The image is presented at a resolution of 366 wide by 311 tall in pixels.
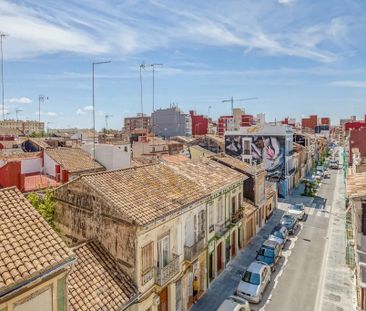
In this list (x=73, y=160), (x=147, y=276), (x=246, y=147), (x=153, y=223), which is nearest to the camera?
(x=147, y=276)

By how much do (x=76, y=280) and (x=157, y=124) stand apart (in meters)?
108

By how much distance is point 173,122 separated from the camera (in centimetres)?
11431

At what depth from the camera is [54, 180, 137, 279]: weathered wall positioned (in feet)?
47.4

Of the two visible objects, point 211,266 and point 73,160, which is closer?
point 211,266

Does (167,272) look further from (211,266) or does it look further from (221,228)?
(221,228)

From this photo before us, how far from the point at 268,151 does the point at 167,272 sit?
1377 inches

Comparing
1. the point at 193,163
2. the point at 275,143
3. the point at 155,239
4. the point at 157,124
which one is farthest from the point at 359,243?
the point at 157,124

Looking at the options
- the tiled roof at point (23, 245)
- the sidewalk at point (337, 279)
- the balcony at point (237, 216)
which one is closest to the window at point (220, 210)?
the balcony at point (237, 216)

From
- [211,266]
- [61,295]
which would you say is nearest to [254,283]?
[211,266]

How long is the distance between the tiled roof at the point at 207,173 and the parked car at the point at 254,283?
19.4 feet

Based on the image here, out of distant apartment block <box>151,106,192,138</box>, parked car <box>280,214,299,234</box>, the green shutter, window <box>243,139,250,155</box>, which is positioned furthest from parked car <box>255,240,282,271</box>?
distant apartment block <box>151,106,192,138</box>

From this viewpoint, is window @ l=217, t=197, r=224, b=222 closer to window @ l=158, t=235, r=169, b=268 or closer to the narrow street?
the narrow street

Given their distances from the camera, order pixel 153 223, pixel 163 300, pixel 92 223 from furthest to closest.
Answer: pixel 163 300 < pixel 92 223 < pixel 153 223

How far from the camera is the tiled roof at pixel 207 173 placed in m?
22.3
